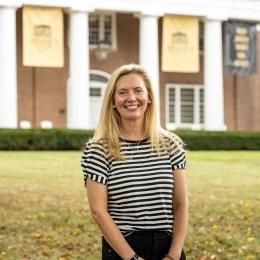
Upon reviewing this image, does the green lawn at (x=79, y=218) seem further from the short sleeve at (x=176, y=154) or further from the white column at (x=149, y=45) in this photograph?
the white column at (x=149, y=45)

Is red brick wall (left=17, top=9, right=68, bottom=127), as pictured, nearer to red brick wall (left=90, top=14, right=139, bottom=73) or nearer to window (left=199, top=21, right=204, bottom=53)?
red brick wall (left=90, top=14, right=139, bottom=73)

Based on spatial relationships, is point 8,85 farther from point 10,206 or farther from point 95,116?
point 10,206

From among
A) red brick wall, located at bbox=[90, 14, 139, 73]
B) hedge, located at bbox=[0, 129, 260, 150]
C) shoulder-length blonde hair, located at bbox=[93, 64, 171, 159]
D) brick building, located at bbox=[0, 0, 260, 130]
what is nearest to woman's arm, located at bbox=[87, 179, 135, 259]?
shoulder-length blonde hair, located at bbox=[93, 64, 171, 159]

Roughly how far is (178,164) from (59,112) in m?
32.8

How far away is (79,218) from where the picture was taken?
992 cm

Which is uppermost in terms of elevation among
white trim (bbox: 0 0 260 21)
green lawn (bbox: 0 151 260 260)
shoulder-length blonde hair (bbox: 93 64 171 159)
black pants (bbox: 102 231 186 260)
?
white trim (bbox: 0 0 260 21)

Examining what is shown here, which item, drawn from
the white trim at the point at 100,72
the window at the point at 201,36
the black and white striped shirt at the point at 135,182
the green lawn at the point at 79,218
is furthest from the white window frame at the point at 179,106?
the black and white striped shirt at the point at 135,182

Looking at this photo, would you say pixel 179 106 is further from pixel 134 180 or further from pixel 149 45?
pixel 134 180

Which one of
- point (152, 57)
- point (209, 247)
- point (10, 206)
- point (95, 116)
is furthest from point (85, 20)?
point (209, 247)

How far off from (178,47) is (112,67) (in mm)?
4316

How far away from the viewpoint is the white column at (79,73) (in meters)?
34.0

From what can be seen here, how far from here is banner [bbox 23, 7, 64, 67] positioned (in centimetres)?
3266

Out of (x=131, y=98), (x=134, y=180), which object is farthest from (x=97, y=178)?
(x=131, y=98)

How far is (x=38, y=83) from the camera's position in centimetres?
3666
